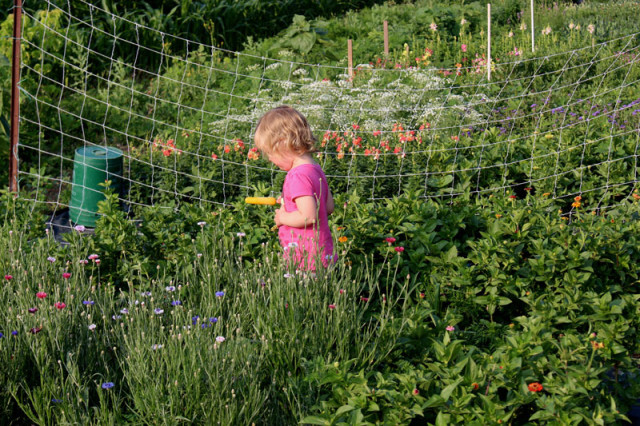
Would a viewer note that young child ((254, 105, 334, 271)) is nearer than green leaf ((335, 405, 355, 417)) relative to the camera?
No

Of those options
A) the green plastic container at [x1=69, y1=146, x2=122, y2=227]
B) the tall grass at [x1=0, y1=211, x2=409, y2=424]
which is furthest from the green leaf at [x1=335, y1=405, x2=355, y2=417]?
the green plastic container at [x1=69, y1=146, x2=122, y2=227]

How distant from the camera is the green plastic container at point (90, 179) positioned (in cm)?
565

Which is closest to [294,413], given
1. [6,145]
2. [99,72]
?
[6,145]

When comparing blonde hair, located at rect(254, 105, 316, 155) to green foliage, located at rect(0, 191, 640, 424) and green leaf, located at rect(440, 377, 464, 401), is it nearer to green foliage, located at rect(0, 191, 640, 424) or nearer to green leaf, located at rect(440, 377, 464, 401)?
green foliage, located at rect(0, 191, 640, 424)

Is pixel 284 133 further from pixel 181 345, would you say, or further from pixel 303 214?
pixel 181 345

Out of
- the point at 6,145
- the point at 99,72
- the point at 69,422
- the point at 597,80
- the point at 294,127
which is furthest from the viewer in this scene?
the point at 99,72

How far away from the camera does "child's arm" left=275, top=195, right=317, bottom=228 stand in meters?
3.49

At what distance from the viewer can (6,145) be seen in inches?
257

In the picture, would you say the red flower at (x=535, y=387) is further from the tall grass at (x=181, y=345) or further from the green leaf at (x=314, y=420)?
the green leaf at (x=314, y=420)

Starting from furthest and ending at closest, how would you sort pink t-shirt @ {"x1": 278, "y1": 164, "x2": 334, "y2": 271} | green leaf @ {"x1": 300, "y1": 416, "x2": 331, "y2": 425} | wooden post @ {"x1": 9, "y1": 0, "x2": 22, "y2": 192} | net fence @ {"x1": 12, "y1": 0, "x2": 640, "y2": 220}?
net fence @ {"x1": 12, "y1": 0, "x2": 640, "y2": 220} < wooden post @ {"x1": 9, "y1": 0, "x2": 22, "y2": 192} < pink t-shirt @ {"x1": 278, "y1": 164, "x2": 334, "y2": 271} < green leaf @ {"x1": 300, "y1": 416, "x2": 331, "y2": 425}

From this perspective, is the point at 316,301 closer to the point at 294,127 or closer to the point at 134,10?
the point at 294,127

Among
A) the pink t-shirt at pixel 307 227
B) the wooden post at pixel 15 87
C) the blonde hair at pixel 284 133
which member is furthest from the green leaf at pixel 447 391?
the wooden post at pixel 15 87

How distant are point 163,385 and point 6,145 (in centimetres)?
439

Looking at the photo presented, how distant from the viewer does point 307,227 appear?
3631 mm
